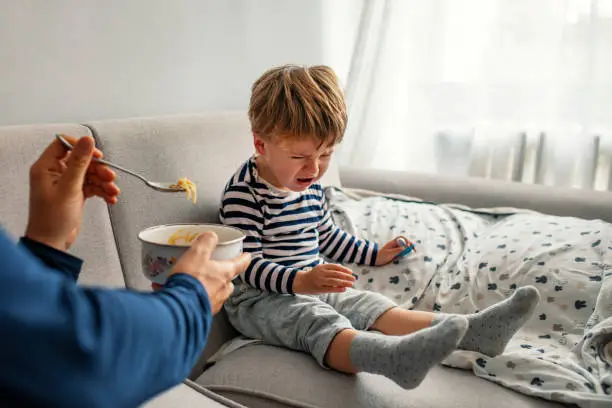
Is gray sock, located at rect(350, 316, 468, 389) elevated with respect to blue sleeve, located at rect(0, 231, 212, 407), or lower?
lower

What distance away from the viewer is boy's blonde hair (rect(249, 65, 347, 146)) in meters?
1.22

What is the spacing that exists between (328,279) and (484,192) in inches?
30.4

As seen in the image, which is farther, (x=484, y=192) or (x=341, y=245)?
(x=484, y=192)

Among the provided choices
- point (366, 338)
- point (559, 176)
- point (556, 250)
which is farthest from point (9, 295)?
point (559, 176)

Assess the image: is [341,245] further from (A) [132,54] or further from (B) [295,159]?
(A) [132,54]

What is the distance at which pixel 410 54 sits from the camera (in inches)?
84.5

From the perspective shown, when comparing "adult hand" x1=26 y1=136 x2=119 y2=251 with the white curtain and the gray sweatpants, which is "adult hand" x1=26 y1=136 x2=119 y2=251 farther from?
the white curtain

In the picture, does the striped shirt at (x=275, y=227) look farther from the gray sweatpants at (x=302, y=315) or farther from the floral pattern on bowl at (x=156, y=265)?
the floral pattern on bowl at (x=156, y=265)

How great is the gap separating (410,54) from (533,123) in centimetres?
47

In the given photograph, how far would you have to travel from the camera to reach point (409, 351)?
3.30 feet

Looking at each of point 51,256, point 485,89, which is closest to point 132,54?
point 51,256

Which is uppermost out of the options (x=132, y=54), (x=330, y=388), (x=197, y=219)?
(x=132, y=54)

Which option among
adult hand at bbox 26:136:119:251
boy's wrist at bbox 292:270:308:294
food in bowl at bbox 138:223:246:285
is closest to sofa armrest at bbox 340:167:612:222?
boy's wrist at bbox 292:270:308:294

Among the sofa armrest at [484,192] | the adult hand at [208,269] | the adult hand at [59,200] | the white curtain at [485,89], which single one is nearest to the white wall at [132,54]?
the white curtain at [485,89]
